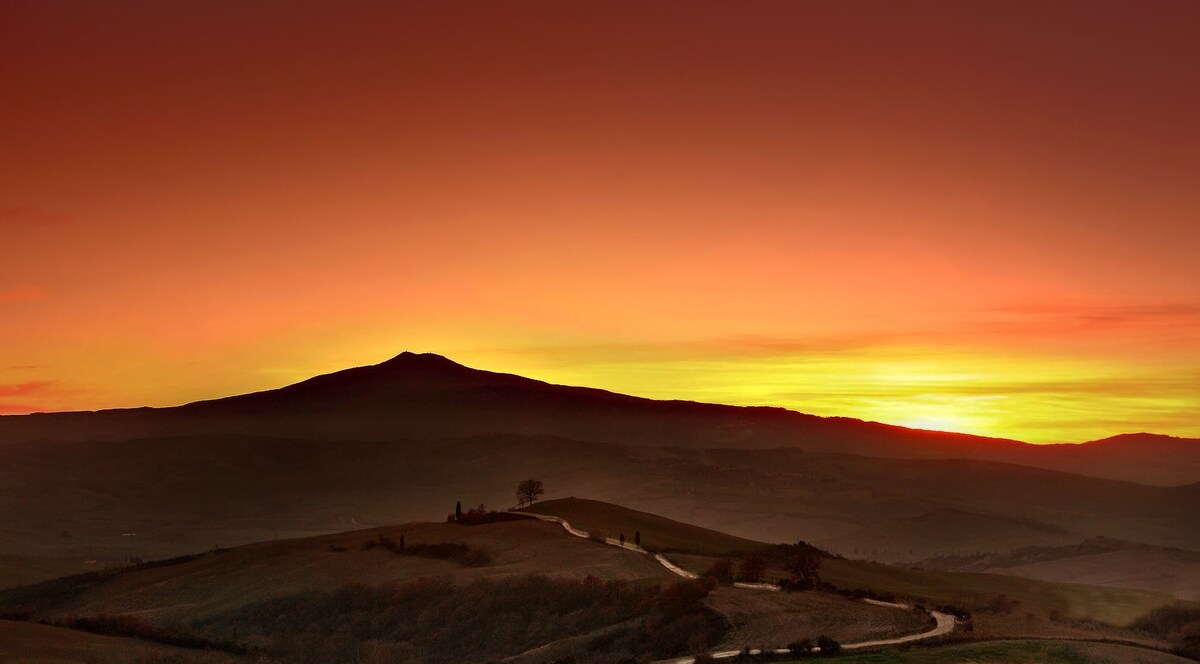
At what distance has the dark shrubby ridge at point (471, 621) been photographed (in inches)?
2598

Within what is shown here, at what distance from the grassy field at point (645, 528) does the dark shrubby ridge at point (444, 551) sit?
15353mm

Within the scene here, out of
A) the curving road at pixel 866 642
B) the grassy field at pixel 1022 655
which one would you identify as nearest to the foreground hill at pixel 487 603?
the curving road at pixel 866 642

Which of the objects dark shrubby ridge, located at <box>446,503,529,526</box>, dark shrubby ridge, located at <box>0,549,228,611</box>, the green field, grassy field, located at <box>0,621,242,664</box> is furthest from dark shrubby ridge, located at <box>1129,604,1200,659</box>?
dark shrubby ridge, located at <box>0,549,228,611</box>

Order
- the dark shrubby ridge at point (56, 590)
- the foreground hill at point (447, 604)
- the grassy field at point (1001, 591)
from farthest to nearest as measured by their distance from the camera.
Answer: the dark shrubby ridge at point (56, 590) → the grassy field at point (1001, 591) → the foreground hill at point (447, 604)

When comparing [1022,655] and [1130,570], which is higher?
[1022,655]

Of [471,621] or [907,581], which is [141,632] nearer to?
[471,621]

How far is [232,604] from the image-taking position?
90938 mm

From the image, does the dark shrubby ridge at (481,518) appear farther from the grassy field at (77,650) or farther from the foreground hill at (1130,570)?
the foreground hill at (1130,570)

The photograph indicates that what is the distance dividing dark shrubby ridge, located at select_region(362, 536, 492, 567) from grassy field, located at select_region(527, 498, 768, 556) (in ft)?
50.4

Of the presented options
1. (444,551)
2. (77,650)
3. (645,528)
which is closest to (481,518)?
(645,528)

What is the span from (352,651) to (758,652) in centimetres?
3129

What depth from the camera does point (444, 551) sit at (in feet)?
334

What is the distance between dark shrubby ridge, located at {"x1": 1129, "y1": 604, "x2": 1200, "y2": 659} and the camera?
74.9 metres

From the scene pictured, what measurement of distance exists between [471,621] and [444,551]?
23.7 metres
